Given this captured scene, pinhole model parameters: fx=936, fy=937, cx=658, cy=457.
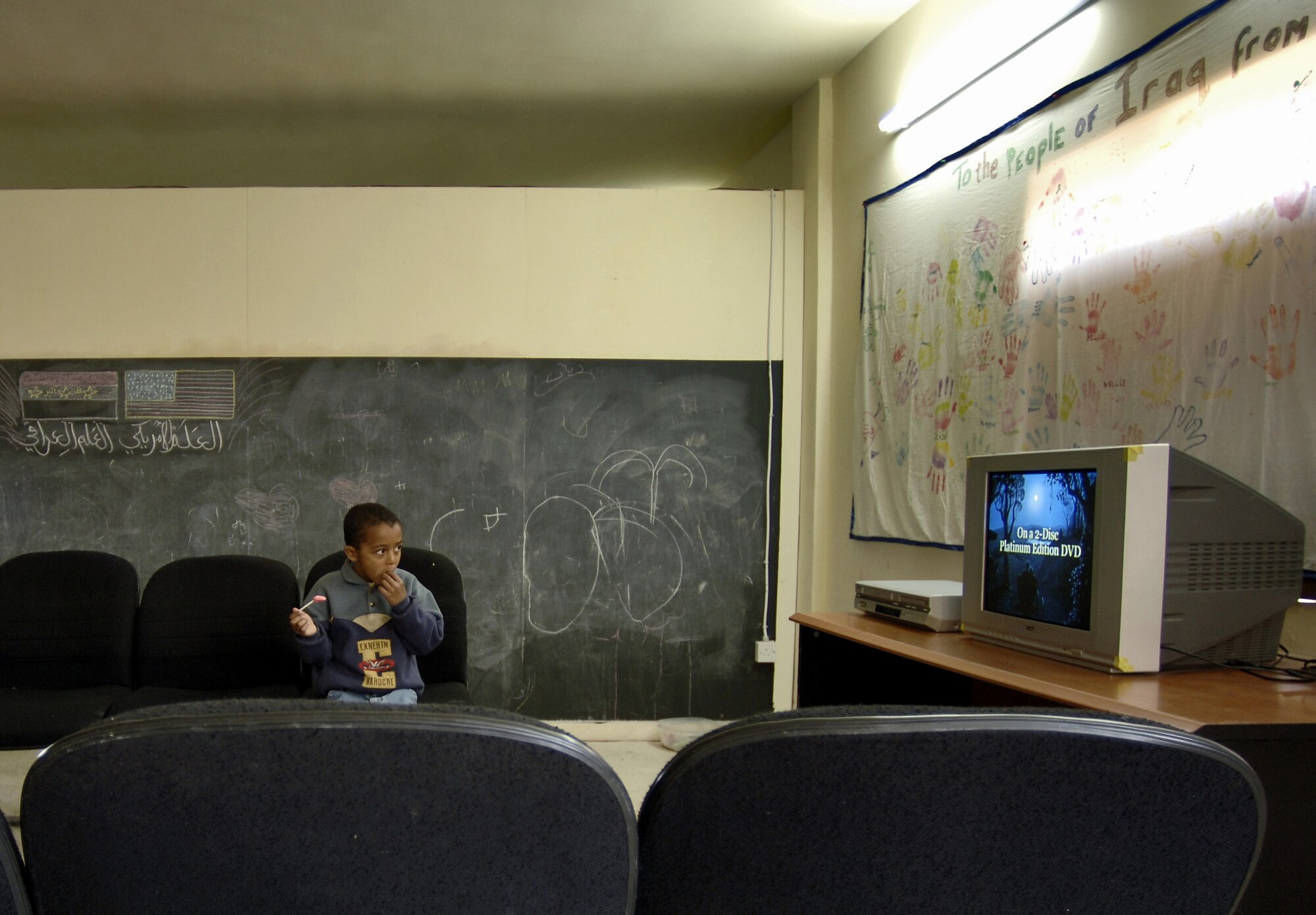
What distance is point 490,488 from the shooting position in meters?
4.30

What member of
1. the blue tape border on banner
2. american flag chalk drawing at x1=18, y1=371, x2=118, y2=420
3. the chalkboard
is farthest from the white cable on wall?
american flag chalk drawing at x1=18, y1=371, x2=118, y2=420

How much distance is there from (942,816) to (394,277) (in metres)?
4.10

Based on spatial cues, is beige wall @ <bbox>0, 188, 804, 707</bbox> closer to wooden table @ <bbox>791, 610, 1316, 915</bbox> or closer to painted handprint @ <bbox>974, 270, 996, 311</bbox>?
painted handprint @ <bbox>974, 270, 996, 311</bbox>

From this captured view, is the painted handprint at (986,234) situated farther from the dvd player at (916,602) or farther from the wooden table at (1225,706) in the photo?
the wooden table at (1225,706)

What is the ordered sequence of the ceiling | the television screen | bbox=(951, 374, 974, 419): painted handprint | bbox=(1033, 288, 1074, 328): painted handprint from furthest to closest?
the ceiling
bbox=(951, 374, 974, 419): painted handprint
bbox=(1033, 288, 1074, 328): painted handprint
the television screen

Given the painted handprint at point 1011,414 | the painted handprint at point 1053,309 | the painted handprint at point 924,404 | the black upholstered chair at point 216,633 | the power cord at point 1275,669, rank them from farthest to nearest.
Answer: the painted handprint at point 924,404 < the black upholstered chair at point 216,633 < the painted handprint at point 1011,414 < the painted handprint at point 1053,309 < the power cord at point 1275,669

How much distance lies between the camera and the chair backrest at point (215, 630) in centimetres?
303

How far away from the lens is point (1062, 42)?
2.78m

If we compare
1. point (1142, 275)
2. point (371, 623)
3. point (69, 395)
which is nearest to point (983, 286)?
point (1142, 275)

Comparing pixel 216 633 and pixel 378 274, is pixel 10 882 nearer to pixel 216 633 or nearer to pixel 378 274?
pixel 216 633

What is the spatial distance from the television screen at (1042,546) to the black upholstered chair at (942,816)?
1330 mm

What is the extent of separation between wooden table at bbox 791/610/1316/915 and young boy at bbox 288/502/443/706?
113 centimetres

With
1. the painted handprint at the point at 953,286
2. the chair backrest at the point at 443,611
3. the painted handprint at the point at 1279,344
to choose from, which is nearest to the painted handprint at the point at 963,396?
the painted handprint at the point at 953,286

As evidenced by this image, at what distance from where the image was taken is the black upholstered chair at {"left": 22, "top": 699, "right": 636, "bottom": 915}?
0.58 m
